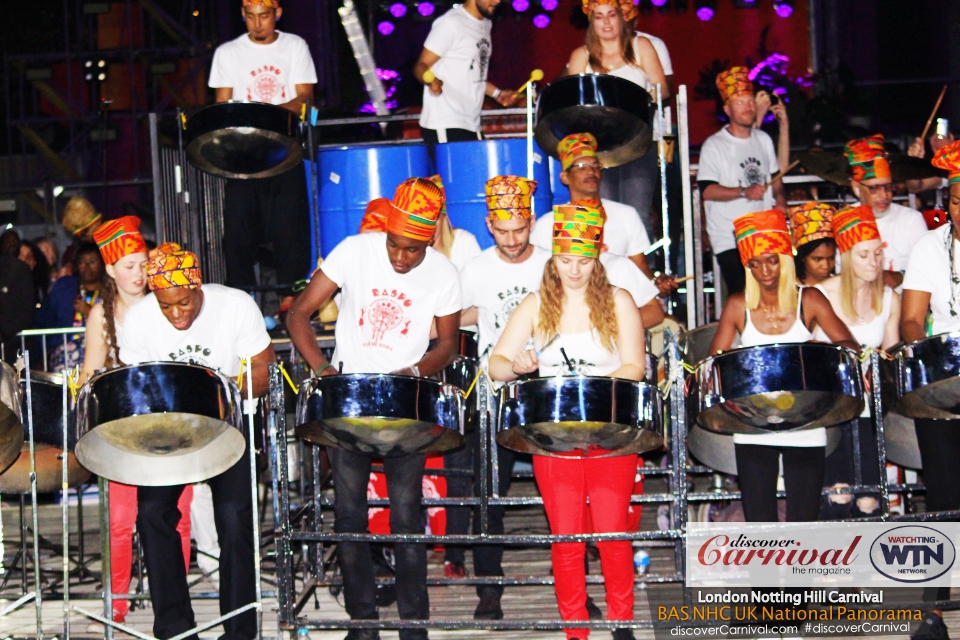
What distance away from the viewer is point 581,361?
2.72m

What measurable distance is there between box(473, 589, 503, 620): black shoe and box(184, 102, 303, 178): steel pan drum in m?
1.44

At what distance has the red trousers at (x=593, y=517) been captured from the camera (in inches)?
106

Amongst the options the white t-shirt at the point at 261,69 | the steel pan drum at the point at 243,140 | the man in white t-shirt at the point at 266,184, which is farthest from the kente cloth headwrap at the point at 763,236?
the white t-shirt at the point at 261,69

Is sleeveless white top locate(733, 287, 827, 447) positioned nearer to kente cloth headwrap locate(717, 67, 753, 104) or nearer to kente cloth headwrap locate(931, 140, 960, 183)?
kente cloth headwrap locate(931, 140, 960, 183)

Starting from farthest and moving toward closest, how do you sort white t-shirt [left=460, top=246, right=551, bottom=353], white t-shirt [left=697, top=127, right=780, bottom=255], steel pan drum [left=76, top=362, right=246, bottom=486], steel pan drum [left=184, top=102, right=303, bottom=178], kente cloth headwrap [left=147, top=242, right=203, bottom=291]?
white t-shirt [left=697, top=127, right=780, bottom=255] → steel pan drum [left=184, top=102, right=303, bottom=178] → white t-shirt [left=460, top=246, right=551, bottom=353] → kente cloth headwrap [left=147, top=242, right=203, bottom=291] → steel pan drum [left=76, top=362, right=246, bottom=486]

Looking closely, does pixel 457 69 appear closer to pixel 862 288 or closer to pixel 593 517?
pixel 862 288

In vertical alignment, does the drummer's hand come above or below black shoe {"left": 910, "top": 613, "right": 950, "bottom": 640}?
above

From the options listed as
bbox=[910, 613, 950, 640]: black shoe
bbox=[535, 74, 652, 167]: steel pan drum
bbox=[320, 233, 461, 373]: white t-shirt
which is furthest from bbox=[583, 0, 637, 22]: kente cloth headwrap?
bbox=[910, 613, 950, 640]: black shoe

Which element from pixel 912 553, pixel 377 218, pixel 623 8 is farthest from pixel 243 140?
pixel 912 553

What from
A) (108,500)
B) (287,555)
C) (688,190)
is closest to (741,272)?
(688,190)

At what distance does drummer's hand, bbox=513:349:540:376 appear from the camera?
8.71ft

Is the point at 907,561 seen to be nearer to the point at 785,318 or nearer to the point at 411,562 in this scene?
the point at 785,318

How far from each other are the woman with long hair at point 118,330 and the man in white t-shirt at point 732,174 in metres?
1.90

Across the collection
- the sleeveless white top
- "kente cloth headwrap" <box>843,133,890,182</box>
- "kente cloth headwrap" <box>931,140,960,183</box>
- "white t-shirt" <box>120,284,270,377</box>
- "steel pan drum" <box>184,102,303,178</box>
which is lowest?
the sleeveless white top
